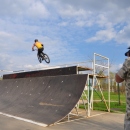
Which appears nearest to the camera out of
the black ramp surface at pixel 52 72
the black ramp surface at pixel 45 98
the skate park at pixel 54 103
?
the skate park at pixel 54 103

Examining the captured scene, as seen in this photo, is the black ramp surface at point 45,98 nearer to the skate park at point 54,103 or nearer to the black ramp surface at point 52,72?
the skate park at point 54,103

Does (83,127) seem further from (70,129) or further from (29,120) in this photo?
(29,120)

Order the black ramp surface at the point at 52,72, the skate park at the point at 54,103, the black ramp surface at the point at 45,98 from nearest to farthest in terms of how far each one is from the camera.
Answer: the skate park at the point at 54,103
the black ramp surface at the point at 45,98
the black ramp surface at the point at 52,72

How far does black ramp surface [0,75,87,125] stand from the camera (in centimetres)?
699

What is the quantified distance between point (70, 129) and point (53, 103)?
1974mm

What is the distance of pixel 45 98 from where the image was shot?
27.2 ft

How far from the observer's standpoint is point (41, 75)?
10773 millimetres

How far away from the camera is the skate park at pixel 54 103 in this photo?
21.4 feet

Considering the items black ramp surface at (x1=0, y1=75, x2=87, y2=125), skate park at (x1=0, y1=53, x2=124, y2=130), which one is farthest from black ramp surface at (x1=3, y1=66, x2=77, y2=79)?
black ramp surface at (x1=0, y1=75, x2=87, y2=125)

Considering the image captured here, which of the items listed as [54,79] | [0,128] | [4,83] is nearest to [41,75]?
[54,79]

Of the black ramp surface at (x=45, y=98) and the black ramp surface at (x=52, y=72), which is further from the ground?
the black ramp surface at (x=52, y=72)

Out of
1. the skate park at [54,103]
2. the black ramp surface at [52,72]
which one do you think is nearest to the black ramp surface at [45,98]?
the skate park at [54,103]

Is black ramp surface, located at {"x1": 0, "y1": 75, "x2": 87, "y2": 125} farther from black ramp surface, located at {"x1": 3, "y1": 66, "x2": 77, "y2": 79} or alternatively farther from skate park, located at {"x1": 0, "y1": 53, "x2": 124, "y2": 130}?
black ramp surface, located at {"x1": 3, "y1": 66, "x2": 77, "y2": 79}

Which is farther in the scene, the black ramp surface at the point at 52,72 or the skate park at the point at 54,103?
the black ramp surface at the point at 52,72
